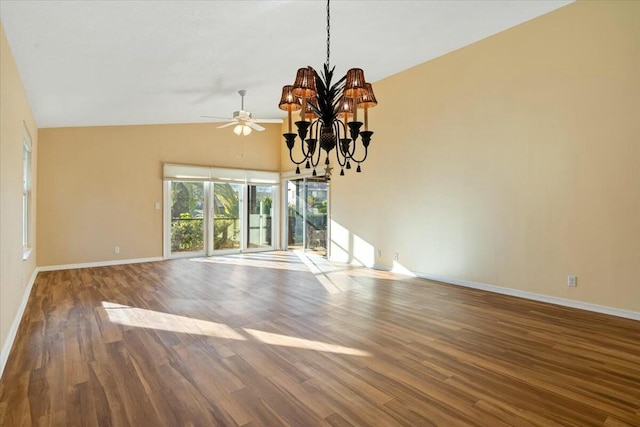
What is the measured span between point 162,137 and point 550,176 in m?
7.22

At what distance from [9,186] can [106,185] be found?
12.9 feet

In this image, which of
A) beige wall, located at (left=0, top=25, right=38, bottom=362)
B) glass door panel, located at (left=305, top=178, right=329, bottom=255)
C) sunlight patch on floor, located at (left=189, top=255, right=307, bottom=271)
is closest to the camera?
beige wall, located at (left=0, top=25, right=38, bottom=362)

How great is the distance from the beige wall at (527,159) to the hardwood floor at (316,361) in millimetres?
668

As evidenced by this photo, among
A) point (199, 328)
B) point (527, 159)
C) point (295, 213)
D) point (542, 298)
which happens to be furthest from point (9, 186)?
point (295, 213)

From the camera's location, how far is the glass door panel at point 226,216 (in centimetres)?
813

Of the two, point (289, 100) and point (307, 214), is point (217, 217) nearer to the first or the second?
point (307, 214)

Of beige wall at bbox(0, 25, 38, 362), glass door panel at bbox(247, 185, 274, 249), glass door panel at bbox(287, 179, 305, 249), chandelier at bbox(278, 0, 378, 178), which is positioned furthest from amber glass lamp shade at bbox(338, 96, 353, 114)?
glass door panel at bbox(247, 185, 274, 249)

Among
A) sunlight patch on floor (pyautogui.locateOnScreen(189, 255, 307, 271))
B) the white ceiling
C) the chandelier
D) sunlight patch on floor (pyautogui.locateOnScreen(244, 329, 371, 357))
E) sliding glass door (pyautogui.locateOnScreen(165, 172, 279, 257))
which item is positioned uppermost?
the white ceiling

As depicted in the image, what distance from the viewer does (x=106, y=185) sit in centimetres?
669

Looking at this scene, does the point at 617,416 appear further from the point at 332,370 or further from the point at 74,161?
the point at 74,161

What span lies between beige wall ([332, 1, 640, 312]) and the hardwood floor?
2.19ft

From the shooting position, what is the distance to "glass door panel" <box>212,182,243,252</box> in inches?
320

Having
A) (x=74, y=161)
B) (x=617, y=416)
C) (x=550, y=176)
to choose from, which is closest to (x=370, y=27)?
(x=550, y=176)

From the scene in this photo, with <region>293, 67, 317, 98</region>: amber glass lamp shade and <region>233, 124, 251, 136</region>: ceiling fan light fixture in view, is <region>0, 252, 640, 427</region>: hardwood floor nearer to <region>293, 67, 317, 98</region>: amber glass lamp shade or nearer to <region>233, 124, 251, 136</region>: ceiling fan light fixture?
<region>293, 67, 317, 98</region>: amber glass lamp shade
